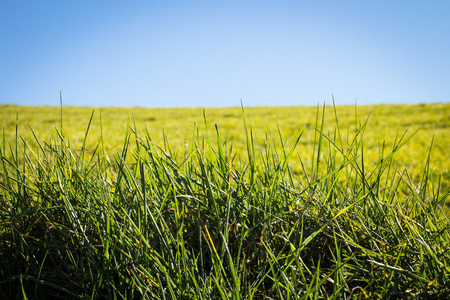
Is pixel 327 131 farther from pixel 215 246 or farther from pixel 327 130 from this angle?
pixel 215 246

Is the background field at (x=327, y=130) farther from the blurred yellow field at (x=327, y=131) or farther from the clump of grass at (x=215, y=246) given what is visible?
the clump of grass at (x=215, y=246)

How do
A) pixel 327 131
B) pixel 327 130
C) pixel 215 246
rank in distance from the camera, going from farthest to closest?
pixel 327 131 → pixel 327 130 → pixel 215 246

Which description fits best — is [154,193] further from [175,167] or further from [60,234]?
[60,234]

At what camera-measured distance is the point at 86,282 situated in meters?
0.84

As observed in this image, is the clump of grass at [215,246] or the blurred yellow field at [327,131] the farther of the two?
the blurred yellow field at [327,131]

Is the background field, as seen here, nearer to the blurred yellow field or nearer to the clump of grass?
the blurred yellow field

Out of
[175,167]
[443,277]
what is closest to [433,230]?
[443,277]

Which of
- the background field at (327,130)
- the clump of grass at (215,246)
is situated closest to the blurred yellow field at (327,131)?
the background field at (327,130)

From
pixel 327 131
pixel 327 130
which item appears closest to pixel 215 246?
pixel 327 130

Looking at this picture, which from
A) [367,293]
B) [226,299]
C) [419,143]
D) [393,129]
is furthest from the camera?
[393,129]

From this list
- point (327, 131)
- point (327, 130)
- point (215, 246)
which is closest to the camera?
point (215, 246)

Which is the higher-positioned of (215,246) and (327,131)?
(327,131)

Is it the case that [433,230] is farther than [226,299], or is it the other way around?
[433,230]

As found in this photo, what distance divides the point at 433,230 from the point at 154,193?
0.93 meters
